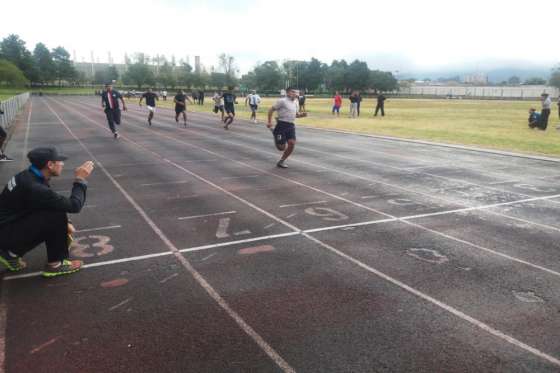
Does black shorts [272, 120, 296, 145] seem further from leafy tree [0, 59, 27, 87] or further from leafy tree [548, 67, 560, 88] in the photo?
leafy tree [548, 67, 560, 88]

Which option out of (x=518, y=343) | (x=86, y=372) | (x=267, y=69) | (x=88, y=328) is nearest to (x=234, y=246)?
(x=88, y=328)

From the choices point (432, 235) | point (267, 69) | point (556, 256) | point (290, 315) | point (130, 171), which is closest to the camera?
point (290, 315)

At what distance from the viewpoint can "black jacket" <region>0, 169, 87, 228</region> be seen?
425 cm

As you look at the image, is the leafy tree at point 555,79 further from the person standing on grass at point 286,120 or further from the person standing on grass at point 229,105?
the person standing on grass at point 286,120

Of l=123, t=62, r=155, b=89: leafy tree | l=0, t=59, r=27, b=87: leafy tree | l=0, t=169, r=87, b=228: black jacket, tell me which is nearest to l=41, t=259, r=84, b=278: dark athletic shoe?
l=0, t=169, r=87, b=228: black jacket

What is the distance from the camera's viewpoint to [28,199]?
427cm

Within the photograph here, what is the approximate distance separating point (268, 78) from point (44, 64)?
66160 mm

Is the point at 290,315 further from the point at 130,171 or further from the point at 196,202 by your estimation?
the point at 130,171

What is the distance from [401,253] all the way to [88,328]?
3.62m

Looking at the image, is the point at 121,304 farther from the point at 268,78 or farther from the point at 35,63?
the point at 35,63

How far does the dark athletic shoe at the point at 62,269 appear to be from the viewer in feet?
14.9

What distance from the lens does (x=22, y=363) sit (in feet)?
10.1

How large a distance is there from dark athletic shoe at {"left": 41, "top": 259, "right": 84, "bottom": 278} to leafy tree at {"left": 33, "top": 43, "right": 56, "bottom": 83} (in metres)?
132

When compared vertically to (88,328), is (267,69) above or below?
above
